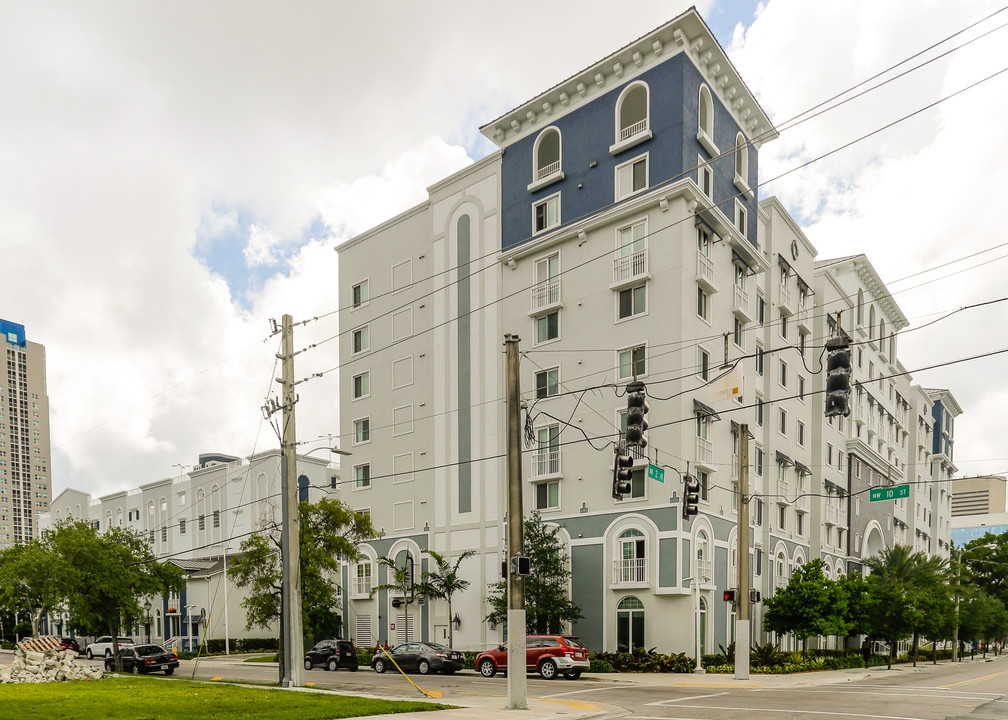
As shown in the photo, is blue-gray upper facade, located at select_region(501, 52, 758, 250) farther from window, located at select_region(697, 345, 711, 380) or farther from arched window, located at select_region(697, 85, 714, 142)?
window, located at select_region(697, 345, 711, 380)

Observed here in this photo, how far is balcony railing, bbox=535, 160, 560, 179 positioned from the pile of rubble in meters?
31.2

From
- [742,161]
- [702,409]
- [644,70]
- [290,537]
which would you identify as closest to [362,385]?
[702,409]

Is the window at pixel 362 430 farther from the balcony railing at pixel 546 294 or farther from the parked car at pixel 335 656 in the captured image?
the balcony railing at pixel 546 294

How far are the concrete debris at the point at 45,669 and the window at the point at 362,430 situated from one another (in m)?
23.8

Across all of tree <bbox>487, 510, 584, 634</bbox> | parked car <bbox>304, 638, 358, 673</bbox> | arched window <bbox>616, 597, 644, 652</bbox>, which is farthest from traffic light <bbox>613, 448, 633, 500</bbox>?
parked car <bbox>304, 638, 358, 673</bbox>

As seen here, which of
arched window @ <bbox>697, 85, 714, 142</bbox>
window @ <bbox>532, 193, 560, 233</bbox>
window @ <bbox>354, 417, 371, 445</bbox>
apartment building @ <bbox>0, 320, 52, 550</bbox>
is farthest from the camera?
apartment building @ <bbox>0, 320, 52, 550</bbox>

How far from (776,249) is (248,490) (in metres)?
50.8

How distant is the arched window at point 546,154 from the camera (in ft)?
148

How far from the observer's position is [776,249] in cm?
5059

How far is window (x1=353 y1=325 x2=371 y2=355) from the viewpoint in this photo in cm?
5319

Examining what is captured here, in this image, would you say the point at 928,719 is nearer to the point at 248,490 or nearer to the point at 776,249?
the point at 776,249

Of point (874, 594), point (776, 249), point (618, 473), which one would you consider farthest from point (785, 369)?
point (618, 473)

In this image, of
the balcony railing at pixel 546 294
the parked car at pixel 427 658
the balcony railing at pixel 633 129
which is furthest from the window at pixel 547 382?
the parked car at pixel 427 658

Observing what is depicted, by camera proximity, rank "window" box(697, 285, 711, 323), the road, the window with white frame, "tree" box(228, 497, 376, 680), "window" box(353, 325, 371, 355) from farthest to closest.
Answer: "window" box(353, 325, 371, 355) < the window with white frame < "window" box(697, 285, 711, 323) < "tree" box(228, 497, 376, 680) < the road
